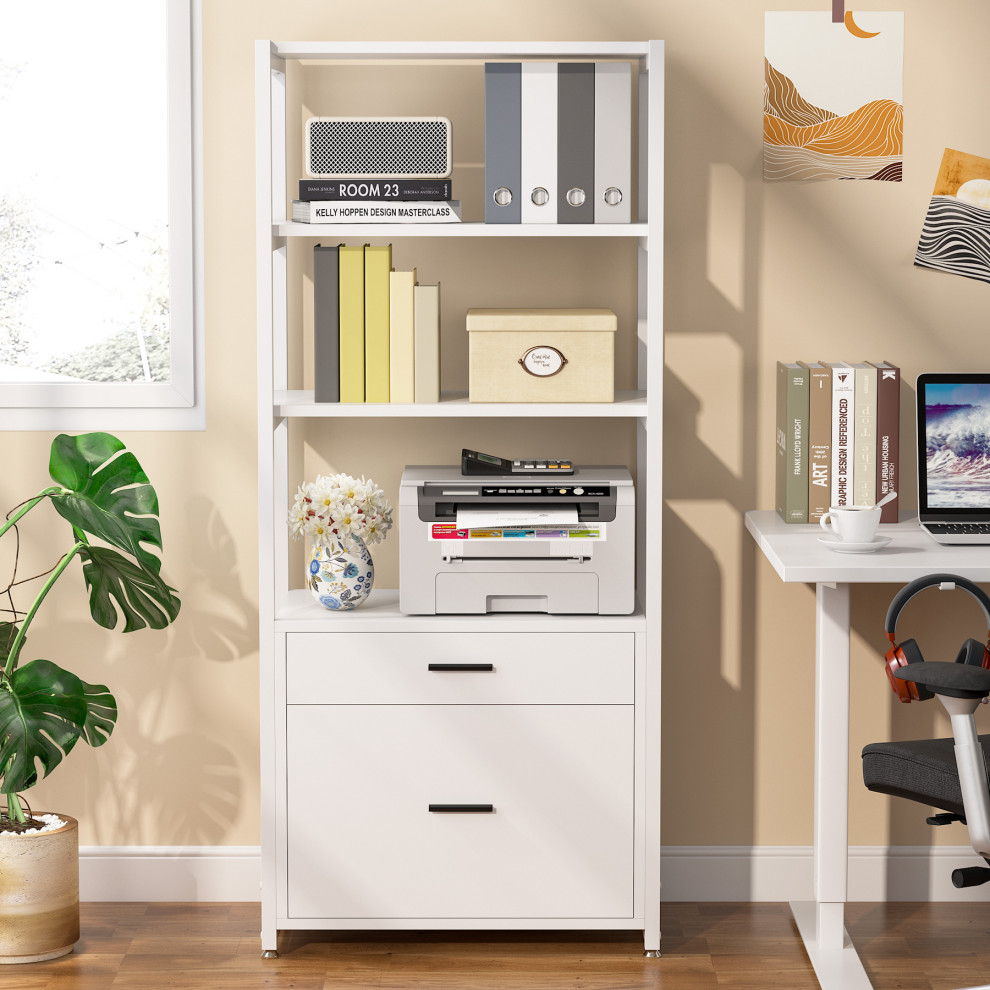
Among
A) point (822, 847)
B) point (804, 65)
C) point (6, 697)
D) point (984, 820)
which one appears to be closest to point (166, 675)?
point (6, 697)

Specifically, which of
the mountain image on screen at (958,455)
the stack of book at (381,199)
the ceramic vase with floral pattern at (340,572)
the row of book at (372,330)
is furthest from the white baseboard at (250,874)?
the stack of book at (381,199)

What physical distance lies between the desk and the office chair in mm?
329

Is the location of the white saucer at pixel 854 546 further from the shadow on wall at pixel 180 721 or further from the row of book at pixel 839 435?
the shadow on wall at pixel 180 721

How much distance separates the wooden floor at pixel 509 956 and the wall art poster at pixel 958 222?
1.51m

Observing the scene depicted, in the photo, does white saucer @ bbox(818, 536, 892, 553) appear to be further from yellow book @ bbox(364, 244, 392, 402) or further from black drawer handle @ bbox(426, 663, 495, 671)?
yellow book @ bbox(364, 244, 392, 402)

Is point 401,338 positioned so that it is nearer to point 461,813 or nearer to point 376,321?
point 376,321

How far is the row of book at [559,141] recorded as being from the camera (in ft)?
7.63

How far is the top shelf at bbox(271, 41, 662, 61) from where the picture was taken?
91.3 inches

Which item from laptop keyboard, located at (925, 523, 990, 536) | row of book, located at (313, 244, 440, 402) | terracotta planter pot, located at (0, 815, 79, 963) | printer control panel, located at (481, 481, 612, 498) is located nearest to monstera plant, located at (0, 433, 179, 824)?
terracotta planter pot, located at (0, 815, 79, 963)

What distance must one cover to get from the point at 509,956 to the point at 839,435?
1331 mm

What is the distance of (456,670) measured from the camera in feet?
7.97

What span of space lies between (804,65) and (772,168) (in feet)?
0.78

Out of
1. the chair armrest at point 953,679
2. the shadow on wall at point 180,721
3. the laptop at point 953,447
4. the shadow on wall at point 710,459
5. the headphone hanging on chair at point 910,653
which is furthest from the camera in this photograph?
the shadow on wall at point 180,721

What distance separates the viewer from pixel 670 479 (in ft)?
9.04
